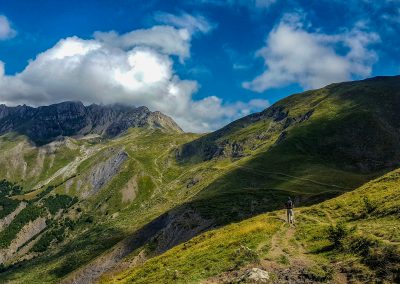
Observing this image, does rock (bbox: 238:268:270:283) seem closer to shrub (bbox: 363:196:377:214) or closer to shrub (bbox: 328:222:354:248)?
shrub (bbox: 328:222:354:248)

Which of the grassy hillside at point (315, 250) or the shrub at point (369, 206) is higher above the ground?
the shrub at point (369, 206)

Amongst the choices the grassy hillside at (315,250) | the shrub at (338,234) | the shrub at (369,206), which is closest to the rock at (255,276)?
the grassy hillside at (315,250)

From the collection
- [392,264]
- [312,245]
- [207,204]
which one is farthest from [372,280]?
[207,204]

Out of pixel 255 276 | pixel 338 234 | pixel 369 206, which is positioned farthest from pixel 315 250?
pixel 369 206

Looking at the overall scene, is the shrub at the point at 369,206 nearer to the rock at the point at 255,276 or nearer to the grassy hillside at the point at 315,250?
the grassy hillside at the point at 315,250

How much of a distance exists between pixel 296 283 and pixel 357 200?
29.5 metres

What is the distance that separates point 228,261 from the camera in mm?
45094

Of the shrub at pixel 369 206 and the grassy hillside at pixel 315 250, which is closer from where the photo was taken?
the grassy hillside at pixel 315 250

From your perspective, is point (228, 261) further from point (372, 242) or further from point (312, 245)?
point (372, 242)

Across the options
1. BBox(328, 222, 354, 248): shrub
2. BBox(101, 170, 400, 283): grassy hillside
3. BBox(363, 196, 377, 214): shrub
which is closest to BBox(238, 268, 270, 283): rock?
BBox(101, 170, 400, 283): grassy hillside

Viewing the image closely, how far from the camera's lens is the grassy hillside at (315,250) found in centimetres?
3681

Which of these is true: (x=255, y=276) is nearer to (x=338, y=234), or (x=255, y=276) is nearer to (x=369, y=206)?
(x=338, y=234)

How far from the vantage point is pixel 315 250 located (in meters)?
44.5

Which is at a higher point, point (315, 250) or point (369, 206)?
point (369, 206)
